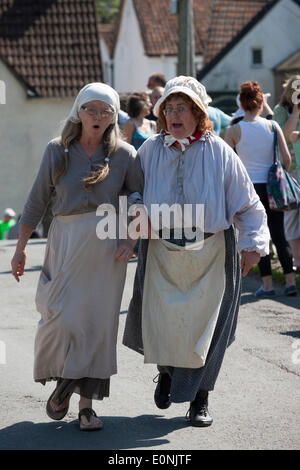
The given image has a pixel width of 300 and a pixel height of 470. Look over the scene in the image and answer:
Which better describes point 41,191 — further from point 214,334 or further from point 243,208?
point 214,334

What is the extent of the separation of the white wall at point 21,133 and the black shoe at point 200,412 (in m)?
27.5

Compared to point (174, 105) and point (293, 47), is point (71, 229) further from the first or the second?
point (293, 47)

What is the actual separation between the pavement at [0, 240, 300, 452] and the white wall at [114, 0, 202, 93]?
4004 cm

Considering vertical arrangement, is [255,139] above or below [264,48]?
above

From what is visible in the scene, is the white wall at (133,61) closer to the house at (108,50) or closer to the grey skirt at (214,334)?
the house at (108,50)

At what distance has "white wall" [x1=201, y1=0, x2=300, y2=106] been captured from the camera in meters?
46.0

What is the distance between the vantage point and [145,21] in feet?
161

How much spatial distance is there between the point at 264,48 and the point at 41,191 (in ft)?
139

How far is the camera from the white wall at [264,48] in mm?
46031

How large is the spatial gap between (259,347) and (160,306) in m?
2.34

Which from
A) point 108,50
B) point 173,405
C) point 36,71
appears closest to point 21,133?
point 36,71

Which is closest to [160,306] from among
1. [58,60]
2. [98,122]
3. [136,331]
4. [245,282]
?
[136,331]

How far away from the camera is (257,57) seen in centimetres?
4703

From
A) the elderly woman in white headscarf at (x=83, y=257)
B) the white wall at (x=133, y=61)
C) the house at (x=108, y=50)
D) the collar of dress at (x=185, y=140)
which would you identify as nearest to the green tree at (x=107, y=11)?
the house at (x=108, y=50)
